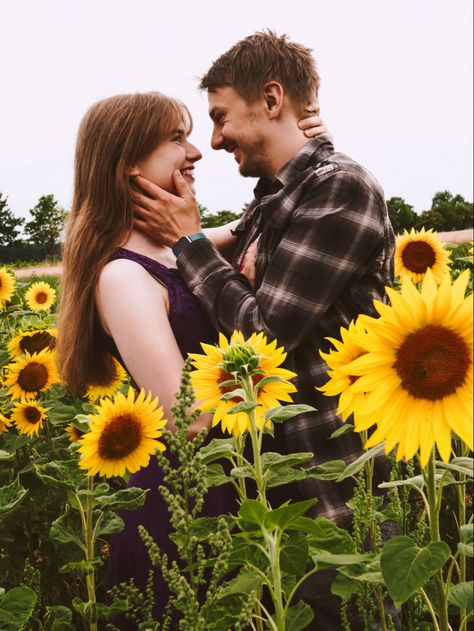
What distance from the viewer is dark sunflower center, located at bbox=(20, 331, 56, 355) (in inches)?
122

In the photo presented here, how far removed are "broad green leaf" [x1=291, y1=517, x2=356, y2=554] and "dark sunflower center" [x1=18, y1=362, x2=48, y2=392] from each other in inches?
80.1

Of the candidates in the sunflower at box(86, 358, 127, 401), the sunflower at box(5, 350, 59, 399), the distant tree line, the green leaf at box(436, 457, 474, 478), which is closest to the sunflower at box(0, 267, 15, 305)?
the sunflower at box(5, 350, 59, 399)

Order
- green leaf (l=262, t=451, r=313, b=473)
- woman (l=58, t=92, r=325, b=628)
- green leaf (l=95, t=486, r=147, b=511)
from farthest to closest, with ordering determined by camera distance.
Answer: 1. woman (l=58, t=92, r=325, b=628)
2. green leaf (l=95, t=486, r=147, b=511)
3. green leaf (l=262, t=451, r=313, b=473)

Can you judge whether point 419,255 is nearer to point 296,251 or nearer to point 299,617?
point 296,251

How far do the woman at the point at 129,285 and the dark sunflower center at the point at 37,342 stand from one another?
0.48m

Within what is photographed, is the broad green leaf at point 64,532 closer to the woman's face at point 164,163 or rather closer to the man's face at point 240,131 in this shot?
the woman's face at point 164,163

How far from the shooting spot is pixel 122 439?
1574mm

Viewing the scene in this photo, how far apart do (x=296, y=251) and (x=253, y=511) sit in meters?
1.19

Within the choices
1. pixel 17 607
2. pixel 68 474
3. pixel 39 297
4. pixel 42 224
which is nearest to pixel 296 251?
pixel 68 474

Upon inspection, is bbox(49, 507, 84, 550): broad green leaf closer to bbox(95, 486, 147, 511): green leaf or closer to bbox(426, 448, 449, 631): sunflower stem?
bbox(95, 486, 147, 511): green leaf

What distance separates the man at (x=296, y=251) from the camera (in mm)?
2057

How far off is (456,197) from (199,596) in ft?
172

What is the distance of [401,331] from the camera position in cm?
93

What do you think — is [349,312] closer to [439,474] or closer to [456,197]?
[439,474]
